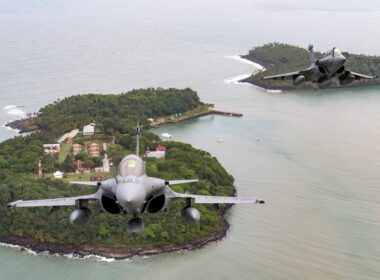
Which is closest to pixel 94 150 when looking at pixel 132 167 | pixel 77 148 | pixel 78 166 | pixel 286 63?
pixel 77 148

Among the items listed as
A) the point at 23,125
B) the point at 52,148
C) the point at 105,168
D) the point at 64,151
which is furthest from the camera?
the point at 23,125

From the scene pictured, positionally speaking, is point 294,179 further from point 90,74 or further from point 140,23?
point 140,23

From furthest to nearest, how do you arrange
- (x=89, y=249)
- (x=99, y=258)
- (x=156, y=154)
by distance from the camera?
1. (x=156, y=154)
2. (x=89, y=249)
3. (x=99, y=258)

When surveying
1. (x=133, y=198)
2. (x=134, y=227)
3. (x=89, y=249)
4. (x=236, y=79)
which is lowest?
(x=89, y=249)

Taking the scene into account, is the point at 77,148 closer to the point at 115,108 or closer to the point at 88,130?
the point at 88,130

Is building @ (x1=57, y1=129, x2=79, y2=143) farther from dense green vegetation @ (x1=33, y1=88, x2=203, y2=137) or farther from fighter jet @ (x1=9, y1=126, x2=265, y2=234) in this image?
fighter jet @ (x1=9, y1=126, x2=265, y2=234)

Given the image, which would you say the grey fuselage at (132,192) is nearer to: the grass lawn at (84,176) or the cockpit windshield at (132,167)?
the cockpit windshield at (132,167)

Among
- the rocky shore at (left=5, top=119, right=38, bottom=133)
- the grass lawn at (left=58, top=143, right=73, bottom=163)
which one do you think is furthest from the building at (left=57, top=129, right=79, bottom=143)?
the rocky shore at (left=5, top=119, right=38, bottom=133)
